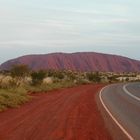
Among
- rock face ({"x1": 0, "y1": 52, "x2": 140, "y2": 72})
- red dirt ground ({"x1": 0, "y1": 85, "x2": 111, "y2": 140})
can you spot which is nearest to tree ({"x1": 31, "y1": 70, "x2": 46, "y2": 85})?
red dirt ground ({"x1": 0, "y1": 85, "x2": 111, "y2": 140})

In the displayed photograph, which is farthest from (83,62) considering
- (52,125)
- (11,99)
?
(52,125)

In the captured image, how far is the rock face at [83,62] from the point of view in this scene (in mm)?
172125

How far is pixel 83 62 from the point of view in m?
180

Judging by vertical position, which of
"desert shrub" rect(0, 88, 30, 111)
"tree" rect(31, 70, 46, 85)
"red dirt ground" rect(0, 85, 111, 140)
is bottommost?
"red dirt ground" rect(0, 85, 111, 140)

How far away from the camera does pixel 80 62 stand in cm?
17875

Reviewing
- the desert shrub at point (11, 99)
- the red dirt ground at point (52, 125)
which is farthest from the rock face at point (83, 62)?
the red dirt ground at point (52, 125)

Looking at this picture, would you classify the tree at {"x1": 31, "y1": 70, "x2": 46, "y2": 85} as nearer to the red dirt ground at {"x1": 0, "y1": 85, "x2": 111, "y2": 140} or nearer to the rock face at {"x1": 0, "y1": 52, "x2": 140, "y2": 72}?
the red dirt ground at {"x1": 0, "y1": 85, "x2": 111, "y2": 140}

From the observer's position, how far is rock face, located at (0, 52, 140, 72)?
565 feet

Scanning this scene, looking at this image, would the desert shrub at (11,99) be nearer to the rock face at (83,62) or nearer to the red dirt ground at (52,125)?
the red dirt ground at (52,125)

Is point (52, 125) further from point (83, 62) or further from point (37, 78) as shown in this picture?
point (83, 62)

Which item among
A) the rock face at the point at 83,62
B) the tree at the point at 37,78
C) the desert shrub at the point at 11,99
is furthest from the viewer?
the rock face at the point at 83,62

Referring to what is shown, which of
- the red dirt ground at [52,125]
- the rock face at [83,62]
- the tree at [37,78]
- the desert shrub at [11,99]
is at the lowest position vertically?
the red dirt ground at [52,125]

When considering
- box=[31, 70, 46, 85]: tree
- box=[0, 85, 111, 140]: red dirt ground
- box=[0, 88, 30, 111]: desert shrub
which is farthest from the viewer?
box=[31, 70, 46, 85]: tree

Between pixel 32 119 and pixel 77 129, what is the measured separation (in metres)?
3.35
